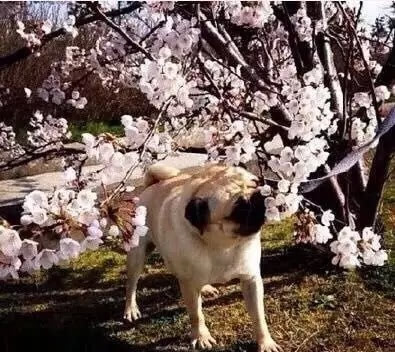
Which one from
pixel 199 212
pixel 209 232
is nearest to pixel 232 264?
pixel 209 232

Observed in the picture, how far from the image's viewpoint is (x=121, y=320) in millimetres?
4527

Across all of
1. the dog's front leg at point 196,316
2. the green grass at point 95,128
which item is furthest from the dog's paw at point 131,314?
the green grass at point 95,128

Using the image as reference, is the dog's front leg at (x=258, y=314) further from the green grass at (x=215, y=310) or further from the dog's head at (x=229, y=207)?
the dog's head at (x=229, y=207)

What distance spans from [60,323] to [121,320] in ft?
1.27

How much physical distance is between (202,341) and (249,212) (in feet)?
3.19

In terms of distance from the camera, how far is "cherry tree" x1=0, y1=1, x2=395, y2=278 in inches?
97.8

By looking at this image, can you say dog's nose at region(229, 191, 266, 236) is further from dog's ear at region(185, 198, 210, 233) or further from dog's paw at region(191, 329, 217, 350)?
dog's paw at region(191, 329, 217, 350)

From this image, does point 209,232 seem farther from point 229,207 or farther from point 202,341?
point 202,341

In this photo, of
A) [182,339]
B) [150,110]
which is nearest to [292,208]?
[182,339]

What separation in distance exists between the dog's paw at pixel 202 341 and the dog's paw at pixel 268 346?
0.93 ft

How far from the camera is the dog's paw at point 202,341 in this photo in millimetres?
4055

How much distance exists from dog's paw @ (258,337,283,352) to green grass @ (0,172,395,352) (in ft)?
0.26

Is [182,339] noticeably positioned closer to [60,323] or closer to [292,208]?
[60,323]

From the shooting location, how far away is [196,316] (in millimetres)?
4031
